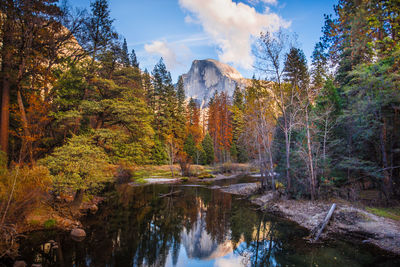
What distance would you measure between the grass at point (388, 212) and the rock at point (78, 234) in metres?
14.7

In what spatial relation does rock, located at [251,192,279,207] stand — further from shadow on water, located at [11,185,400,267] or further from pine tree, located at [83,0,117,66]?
pine tree, located at [83,0,117,66]

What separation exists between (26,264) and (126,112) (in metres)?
8.99

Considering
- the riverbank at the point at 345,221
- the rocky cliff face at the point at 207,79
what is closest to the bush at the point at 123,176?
the riverbank at the point at 345,221

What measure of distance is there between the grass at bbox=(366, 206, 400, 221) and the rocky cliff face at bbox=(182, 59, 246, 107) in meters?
115

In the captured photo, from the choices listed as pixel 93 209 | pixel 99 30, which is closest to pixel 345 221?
pixel 93 209

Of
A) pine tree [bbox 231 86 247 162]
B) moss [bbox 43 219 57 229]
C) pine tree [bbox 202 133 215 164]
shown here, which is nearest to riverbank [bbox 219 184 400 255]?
moss [bbox 43 219 57 229]

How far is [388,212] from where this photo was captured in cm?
1126

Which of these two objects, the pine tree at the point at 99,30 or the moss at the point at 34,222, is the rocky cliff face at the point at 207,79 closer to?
the pine tree at the point at 99,30

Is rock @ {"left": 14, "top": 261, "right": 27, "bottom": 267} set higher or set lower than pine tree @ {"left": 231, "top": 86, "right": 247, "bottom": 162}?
lower

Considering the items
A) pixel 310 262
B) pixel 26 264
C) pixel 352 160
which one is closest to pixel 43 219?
pixel 26 264

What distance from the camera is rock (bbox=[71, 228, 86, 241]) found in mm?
9335

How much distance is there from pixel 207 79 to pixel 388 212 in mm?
129649

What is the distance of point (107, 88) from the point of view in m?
14.6

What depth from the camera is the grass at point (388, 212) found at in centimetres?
1061
